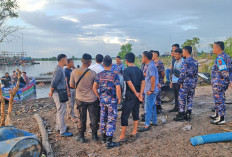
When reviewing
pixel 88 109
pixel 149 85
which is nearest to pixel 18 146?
pixel 88 109

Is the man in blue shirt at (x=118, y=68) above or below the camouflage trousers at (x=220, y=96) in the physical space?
above

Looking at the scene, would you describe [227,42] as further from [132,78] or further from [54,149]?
[54,149]

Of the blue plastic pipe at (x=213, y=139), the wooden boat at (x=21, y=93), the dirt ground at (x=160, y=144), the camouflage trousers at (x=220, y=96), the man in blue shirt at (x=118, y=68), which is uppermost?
the man in blue shirt at (x=118, y=68)

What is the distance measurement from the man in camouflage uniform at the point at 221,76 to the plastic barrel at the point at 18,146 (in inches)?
176

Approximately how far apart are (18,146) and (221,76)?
4.86m

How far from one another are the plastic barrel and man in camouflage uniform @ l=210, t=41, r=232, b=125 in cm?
447

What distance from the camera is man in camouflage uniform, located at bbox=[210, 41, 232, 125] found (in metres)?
4.21

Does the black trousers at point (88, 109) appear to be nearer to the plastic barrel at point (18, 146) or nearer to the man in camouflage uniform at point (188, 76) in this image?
the plastic barrel at point (18, 146)

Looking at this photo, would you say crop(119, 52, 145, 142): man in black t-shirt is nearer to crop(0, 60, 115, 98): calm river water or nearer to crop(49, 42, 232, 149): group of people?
crop(49, 42, 232, 149): group of people

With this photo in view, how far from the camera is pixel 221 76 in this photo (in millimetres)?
4332

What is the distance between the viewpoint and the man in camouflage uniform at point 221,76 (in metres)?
4.21

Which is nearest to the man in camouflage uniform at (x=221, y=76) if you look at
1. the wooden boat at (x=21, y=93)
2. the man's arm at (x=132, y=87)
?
the man's arm at (x=132, y=87)

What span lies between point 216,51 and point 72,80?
389 centimetres

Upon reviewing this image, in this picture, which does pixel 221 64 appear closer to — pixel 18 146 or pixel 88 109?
pixel 88 109
